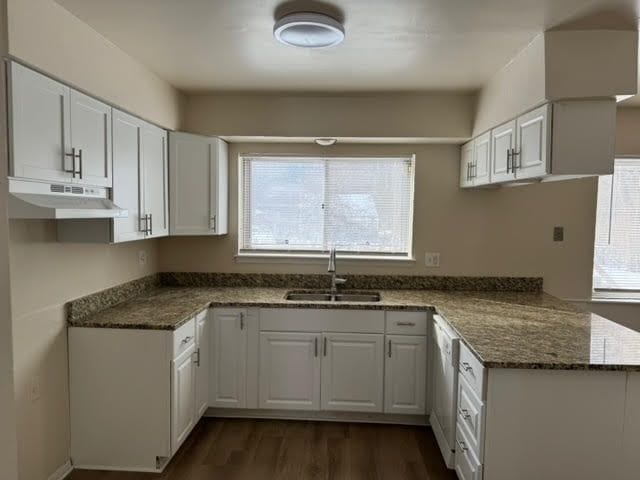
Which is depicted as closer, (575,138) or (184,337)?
(575,138)

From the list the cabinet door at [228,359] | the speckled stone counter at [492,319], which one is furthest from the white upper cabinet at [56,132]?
the cabinet door at [228,359]

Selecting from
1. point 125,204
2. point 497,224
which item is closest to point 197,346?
point 125,204

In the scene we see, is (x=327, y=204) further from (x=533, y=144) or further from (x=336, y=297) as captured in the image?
(x=533, y=144)

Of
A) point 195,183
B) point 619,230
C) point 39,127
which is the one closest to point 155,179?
point 195,183

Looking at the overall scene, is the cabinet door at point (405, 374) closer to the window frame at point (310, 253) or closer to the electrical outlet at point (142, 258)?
the window frame at point (310, 253)

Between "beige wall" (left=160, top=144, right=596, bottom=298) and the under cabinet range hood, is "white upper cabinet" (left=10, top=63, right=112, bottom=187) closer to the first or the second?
the under cabinet range hood

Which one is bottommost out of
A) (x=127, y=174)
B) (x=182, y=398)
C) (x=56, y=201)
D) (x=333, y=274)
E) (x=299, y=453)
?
(x=299, y=453)

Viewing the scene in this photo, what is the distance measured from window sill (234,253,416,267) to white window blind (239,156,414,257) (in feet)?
0.29

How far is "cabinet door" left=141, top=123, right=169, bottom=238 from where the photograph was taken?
9.75ft

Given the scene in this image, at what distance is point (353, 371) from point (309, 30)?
7.12ft

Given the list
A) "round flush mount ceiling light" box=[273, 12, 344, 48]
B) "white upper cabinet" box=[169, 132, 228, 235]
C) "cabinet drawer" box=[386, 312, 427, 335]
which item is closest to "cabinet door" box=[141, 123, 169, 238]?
"white upper cabinet" box=[169, 132, 228, 235]

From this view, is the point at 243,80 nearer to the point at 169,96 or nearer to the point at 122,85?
the point at 169,96

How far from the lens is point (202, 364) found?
3109mm

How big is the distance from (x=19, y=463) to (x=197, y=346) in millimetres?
1093
